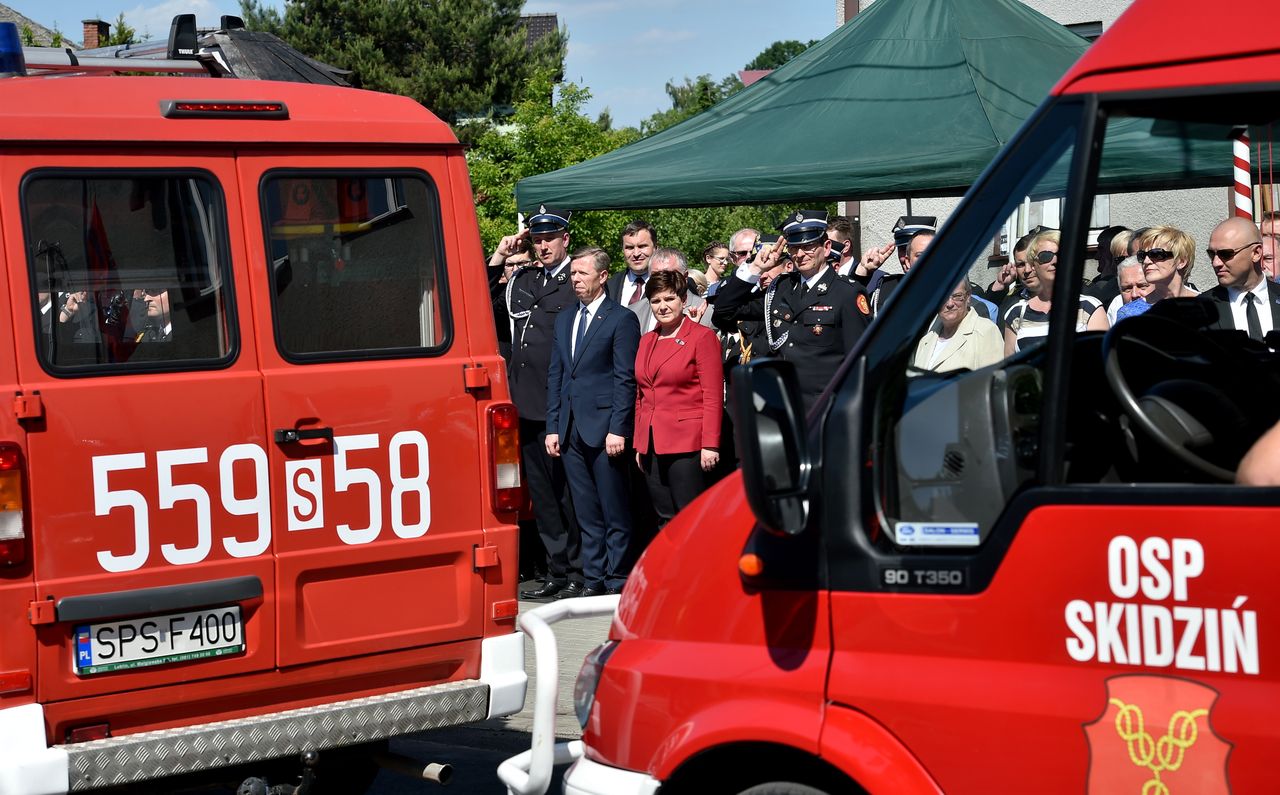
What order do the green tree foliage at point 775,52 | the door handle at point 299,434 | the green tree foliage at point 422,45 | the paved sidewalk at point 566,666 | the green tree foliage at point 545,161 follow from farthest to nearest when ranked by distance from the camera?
the green tree foliage at point 775,52, the green tree foliage at point 422,45, the green tree foliage at point 545,161, the paved sidewalk at point 566,666, the door handle at point 299,434

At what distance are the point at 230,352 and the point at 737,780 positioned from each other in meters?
2.39

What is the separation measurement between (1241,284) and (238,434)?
3.07 m

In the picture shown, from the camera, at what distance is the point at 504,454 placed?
17.8 ft

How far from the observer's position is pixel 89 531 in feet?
Answer: 15.2

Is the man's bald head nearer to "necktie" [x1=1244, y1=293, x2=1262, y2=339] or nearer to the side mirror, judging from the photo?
"necktie" [x1=1244, y1=293, x2=1262, y2=339]

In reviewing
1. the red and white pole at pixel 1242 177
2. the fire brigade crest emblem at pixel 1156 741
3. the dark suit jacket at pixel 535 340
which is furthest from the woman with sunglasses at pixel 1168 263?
the dark suit jacket at pixel 535 340

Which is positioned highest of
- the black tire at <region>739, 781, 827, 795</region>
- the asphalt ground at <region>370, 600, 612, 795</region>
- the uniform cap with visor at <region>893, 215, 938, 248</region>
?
the uniform cap with visor at <region>893, 215, 938, 248</region>

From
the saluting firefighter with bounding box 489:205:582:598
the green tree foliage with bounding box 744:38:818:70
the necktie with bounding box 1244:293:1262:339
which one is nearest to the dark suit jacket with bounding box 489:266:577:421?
the saluting firefighter with bounding box 489:205:582:598

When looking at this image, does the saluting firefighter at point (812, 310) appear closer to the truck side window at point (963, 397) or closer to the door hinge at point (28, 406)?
the door hinge at point (28, 406)

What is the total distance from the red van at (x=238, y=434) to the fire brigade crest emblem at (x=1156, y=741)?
2.81 meters

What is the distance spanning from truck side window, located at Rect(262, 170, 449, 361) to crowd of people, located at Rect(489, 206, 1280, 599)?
2.50 meters

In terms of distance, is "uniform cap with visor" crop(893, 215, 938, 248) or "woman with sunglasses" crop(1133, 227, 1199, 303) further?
"uniform cap with visor" crop(893, 215, 938, 248)

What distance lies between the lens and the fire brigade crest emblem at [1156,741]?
9.26 feet

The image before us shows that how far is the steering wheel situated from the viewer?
310 centimetres
